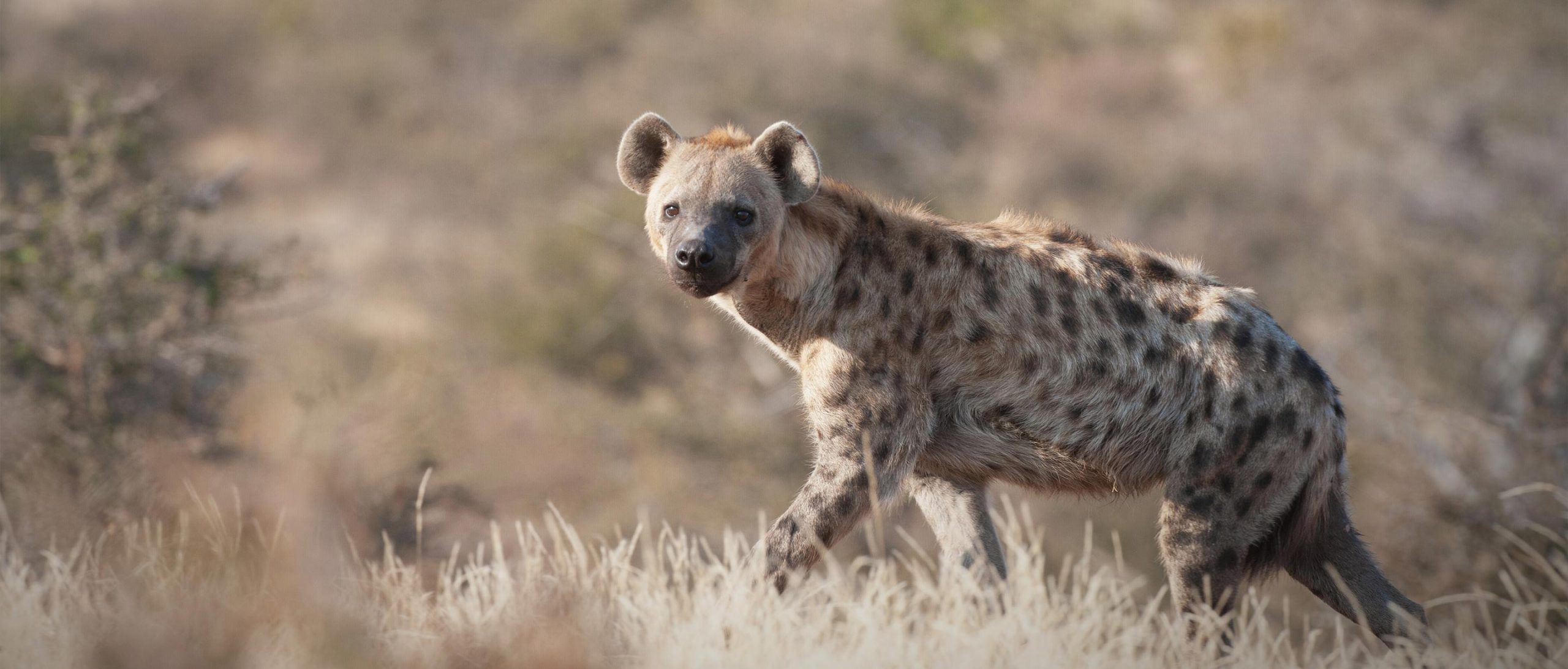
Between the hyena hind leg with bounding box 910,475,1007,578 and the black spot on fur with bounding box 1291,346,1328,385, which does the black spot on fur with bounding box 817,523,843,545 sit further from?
the black spot on fur with bounding box 1291,346,1328,385

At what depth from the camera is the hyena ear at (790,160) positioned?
14.2 feet

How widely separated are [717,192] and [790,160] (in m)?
0.26

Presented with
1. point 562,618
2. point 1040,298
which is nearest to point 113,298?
point 562,618

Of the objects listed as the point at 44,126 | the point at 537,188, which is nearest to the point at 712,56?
the point at 537,188

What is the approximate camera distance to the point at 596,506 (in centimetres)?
1392

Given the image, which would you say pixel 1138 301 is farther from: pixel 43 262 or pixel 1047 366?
pixel 43 262

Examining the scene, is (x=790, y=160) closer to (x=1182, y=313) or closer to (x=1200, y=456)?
(x=1182, y=313)

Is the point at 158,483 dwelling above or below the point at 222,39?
below

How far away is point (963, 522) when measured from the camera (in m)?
4.50

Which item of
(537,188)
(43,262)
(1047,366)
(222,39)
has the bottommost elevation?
(43,262)

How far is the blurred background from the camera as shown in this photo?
7.98m

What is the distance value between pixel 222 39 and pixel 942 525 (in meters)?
29.8

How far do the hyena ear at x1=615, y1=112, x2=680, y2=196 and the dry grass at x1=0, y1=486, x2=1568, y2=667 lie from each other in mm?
1125

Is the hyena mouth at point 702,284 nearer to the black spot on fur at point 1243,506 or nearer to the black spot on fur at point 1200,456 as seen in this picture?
the black spot on fur at point 1200,456
